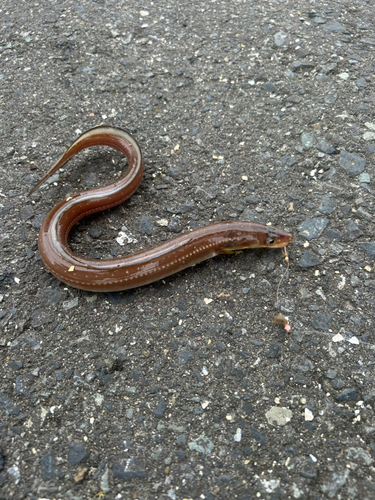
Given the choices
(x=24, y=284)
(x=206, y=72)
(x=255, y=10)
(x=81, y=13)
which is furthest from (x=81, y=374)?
(x=255, y=10)

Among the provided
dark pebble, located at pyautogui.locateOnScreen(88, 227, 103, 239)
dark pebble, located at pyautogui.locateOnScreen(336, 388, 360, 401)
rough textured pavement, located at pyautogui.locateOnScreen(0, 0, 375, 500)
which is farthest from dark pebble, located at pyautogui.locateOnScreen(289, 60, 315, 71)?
dark pebble, located at pyautogui.locateOnScreen(336, 388, 360, 401)

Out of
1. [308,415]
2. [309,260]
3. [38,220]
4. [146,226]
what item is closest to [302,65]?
[309,260]

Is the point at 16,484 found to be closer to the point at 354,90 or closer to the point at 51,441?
the point at 51,441

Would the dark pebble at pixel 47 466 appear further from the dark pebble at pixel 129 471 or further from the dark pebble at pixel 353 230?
the dark pebble at pixel 353 230

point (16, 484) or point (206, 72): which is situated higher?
point (206, 72)

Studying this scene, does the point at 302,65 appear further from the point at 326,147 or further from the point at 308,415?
the point at 308,415

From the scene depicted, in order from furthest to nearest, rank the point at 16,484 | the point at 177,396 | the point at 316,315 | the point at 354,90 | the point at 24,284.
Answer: the point at 354,90 < the point at 24,284 < the point at 316,315 < the point at 177,396 < the point at 16,484
